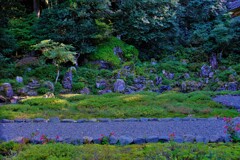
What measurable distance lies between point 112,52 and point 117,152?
11203mm

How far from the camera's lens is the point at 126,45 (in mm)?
15578

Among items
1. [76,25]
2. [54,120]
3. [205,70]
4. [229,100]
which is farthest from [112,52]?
[54,120]

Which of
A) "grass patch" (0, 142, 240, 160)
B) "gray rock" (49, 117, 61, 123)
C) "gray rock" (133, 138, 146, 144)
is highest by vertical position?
"grass patch" (0, 142, 240, 160)

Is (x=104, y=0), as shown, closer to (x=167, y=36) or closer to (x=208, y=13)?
(x=167, y=36)

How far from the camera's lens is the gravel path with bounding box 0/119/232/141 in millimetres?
4914

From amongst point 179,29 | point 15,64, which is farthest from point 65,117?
point 179,29

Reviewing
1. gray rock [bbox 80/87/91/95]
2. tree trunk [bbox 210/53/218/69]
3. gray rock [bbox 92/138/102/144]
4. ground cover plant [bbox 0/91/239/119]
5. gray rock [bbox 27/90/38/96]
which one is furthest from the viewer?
tree trunk [bbox 210/53/218/69]

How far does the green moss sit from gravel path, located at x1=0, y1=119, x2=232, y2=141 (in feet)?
27.7

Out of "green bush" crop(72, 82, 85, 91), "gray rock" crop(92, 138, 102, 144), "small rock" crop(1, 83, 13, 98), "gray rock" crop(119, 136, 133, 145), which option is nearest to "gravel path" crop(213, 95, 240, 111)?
"gray rock" crop(119, 136, 133, 145)

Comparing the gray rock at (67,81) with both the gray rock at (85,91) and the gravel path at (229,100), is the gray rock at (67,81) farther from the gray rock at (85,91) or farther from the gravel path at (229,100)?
the gravel path at (229,100)

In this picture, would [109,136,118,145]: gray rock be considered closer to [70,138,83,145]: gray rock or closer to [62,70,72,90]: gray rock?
[70,138,83,145]: gray rock

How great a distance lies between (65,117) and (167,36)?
38.6 feet

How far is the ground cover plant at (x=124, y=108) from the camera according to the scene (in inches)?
266

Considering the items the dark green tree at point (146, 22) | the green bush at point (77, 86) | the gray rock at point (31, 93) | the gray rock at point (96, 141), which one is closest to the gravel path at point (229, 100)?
the gray rock at point (96, 141)
